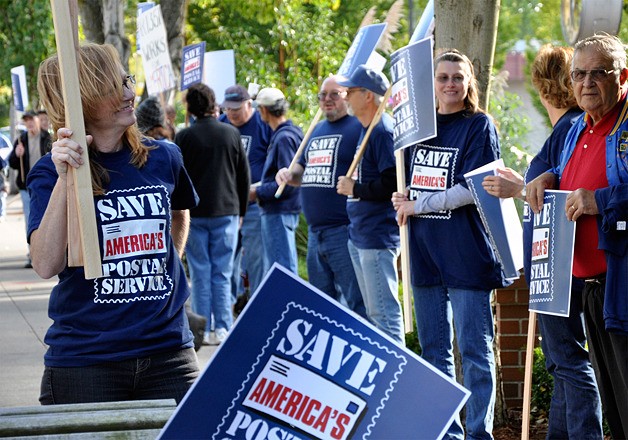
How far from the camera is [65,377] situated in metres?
3.69

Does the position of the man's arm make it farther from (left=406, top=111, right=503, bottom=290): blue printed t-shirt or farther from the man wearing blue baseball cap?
the man wearing blue baseball cap

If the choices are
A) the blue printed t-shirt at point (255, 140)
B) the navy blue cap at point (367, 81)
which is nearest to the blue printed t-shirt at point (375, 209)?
the navy blue cap at point (367, 81)

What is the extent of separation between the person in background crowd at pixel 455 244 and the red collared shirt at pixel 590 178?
3.14 feet

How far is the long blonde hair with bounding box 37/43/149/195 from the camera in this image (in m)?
3.63

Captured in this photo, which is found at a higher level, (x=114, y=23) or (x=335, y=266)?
(x=114, y=23)

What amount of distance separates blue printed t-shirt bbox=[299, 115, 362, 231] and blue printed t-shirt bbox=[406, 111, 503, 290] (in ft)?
6.84

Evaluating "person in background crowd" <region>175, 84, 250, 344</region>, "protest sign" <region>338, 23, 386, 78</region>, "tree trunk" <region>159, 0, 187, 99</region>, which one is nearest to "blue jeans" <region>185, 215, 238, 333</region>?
"person in background crowd" <region>175, 84, 250, 344</region>

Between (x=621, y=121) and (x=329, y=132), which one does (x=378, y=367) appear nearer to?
(x=621, y=121)

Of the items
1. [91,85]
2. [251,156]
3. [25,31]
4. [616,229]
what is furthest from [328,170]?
[25,31]

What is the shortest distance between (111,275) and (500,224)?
2.46 metres

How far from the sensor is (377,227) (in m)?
7.37

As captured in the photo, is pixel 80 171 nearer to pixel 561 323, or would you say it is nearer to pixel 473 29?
pixel 561 323

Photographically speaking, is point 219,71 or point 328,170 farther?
point 219,71

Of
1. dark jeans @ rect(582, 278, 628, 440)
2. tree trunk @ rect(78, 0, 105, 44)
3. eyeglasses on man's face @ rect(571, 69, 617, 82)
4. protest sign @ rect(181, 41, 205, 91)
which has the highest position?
tree trunk @ rect(78, 0, 105, 44)
